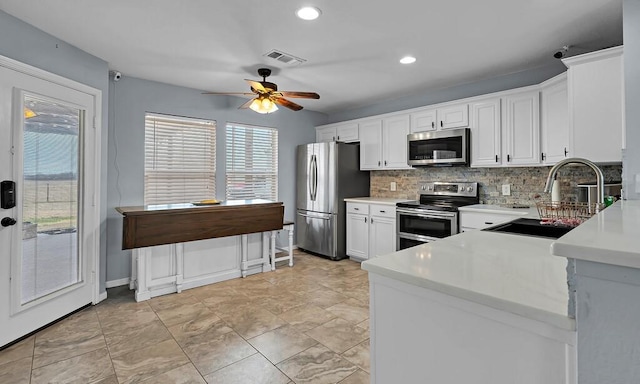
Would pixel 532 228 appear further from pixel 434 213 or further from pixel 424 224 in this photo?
pixel 424 224

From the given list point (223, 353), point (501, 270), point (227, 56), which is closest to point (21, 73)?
point (227, 56)

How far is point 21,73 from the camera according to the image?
2.46 meters

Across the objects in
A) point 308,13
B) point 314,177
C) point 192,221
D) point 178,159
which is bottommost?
point 192,221

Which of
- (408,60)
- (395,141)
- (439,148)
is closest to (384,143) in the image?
(395,141)

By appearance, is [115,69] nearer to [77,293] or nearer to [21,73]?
[21,73]

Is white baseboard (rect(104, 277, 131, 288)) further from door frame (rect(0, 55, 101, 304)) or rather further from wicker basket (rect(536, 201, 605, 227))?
wicker basket (rect(536, 201, 605, 227))

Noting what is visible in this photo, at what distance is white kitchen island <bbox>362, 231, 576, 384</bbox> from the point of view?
0.80 m

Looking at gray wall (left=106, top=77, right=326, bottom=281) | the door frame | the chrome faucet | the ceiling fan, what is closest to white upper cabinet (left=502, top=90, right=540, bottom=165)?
the chrome faucet

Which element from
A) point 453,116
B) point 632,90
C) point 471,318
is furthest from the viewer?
point 453,116

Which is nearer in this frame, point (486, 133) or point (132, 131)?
point (486, 133)

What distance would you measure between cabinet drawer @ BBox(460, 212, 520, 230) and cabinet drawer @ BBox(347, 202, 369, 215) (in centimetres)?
139

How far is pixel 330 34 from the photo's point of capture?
2.70 m

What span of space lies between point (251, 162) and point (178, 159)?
110cm

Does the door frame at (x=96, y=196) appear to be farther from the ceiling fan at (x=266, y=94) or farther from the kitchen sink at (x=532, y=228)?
the kitchen sink at (x=532, y=228)
